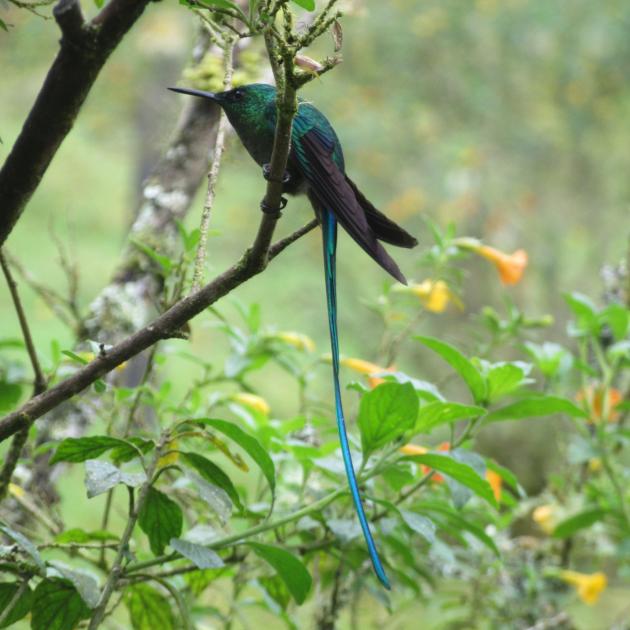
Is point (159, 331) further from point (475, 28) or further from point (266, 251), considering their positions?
Answer: point (475, 28)

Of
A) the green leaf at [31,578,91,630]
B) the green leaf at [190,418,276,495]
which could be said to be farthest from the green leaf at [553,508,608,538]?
the green leaf at [31,578,91,630]

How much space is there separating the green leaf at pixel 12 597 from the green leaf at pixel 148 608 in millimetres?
208

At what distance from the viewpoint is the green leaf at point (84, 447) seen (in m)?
1.03

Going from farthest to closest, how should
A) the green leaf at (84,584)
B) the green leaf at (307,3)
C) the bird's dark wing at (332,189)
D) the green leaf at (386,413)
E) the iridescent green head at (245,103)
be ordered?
the iridescent green head at (245,103) → the bird's dark wing at (332,189) → the green leaf at (386,413) → the green leaf at (84,584) → the green leaf at (307,3)

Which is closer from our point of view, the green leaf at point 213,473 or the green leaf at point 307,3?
the green leaf at point 307,3

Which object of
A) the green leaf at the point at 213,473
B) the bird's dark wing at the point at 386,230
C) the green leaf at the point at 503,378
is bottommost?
the green leaf at the point at 213,473

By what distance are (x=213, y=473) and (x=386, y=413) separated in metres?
0.22

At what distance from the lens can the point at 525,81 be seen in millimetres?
6715

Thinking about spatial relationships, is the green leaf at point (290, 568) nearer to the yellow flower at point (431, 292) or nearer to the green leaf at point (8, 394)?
the green leaf at point (8, 394)

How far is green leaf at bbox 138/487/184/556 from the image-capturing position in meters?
1.09

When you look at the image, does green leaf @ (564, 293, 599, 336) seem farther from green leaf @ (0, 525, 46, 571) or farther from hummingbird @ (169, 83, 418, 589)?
green leaf @ (0, 525, 46, 571)

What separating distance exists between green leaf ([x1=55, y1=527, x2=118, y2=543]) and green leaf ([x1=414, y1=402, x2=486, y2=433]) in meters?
0.44

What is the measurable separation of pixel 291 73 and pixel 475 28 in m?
6.16

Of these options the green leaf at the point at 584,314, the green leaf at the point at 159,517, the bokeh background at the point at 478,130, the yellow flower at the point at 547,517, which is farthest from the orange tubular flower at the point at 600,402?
the bokeh background at the point at 478,130
